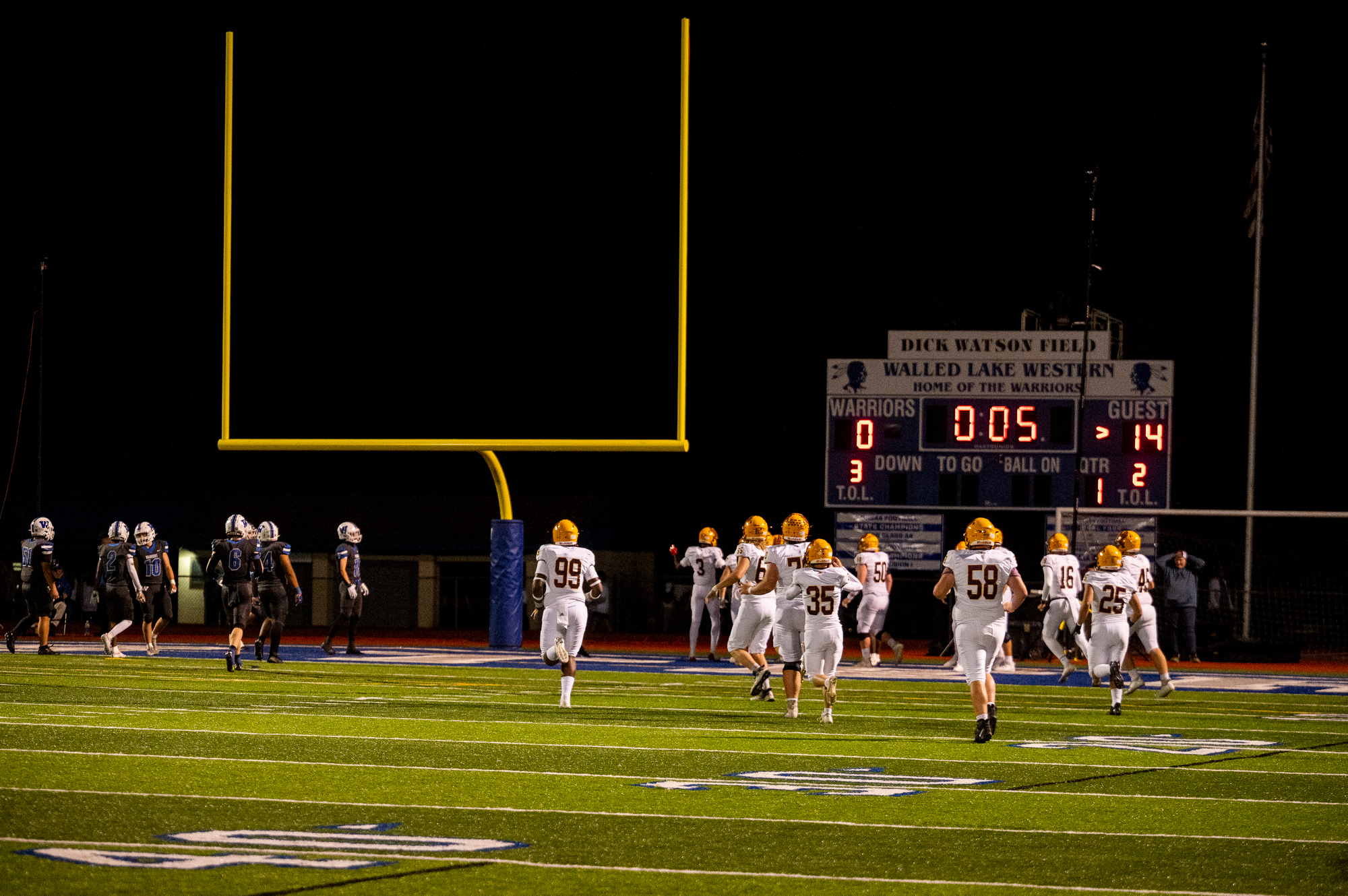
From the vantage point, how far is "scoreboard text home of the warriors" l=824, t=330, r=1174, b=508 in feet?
75.4

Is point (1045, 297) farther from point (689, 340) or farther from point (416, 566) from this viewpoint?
point (416, 566)

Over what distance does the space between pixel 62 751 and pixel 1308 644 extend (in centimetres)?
2156

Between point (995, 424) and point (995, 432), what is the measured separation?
0.33 ft

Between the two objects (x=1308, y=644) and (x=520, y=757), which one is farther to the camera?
(x=1308, y=644)

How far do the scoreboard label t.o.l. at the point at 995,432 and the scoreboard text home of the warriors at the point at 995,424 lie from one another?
0.5 inches

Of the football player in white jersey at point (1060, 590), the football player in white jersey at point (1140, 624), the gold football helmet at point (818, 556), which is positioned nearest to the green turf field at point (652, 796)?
the football player in white jersey at point (1140, 624)

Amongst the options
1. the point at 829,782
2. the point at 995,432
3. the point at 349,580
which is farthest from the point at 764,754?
the point at 995,432

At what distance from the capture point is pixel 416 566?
32.9 meters

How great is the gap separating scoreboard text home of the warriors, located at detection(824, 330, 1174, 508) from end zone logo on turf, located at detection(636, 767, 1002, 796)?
13.9m

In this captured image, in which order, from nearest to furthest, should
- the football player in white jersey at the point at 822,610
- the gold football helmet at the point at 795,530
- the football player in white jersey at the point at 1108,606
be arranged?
the football player in white jersey at the point at 822,610 < the gold football helmet at the point at 795,530 < the football player in white jersey at the point at 1108,606

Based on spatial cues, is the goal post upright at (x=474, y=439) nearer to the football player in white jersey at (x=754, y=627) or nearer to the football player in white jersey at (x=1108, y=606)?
the football player in white jersey at (x=754, y=627)

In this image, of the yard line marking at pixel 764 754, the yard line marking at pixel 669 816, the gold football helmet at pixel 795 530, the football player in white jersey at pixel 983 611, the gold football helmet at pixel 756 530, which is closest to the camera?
the yard line marking at pixel 669 816

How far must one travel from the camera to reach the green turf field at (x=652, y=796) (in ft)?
21.0

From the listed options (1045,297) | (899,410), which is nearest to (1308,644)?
(899,410)
